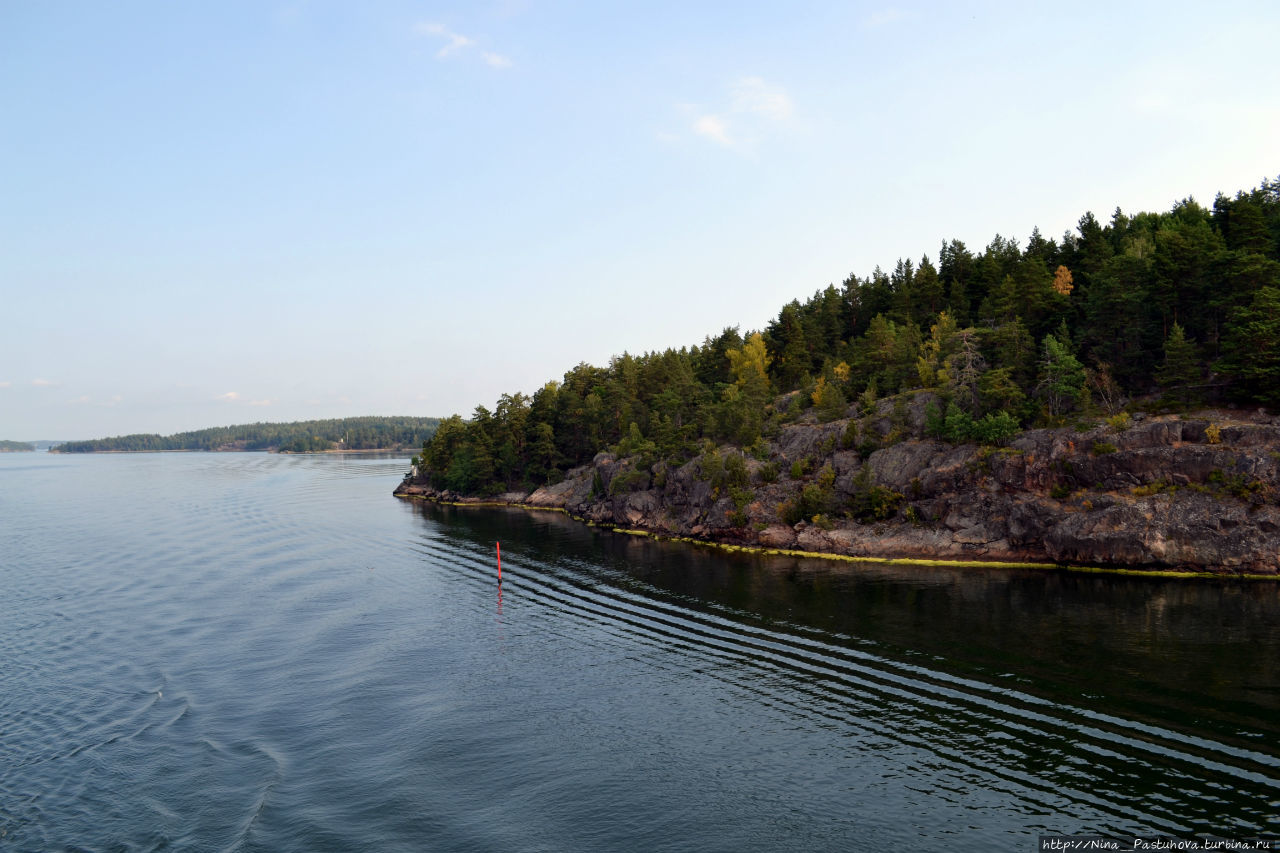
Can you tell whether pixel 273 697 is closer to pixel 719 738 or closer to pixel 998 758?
pixel 719 738

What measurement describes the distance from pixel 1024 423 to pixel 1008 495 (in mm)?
11893

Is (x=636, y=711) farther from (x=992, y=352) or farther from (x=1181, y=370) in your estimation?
(x=992, y=352)

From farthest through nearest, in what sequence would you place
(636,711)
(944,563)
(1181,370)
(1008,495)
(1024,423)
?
1. (1024,423)
2. (1008,495)
3. (944,563)
4. (1181,370)
5. (636,711)

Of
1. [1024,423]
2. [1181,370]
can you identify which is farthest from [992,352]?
[1181,370]

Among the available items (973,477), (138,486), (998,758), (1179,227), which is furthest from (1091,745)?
(138,486)

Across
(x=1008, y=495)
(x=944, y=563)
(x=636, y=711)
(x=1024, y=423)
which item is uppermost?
(x=1024, y=423)

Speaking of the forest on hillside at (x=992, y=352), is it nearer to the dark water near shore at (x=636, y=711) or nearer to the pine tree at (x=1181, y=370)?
the pine tree at (x=1181, y=370)

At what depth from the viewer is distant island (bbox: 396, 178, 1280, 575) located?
67.8 m

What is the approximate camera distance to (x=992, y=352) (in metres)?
94.4

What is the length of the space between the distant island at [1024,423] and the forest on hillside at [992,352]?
372 mm

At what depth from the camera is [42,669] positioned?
45.0 m

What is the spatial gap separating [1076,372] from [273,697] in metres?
87.4

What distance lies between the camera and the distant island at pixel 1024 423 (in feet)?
222

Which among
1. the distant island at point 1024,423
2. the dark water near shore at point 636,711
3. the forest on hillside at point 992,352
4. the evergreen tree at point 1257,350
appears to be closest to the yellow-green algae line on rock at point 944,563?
the distant island at point 1024,423
